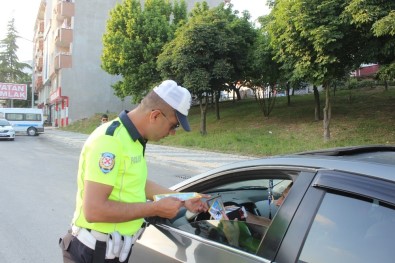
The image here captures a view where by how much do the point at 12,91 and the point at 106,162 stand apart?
58061 mm

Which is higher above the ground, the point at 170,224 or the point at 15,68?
the point at 15,68

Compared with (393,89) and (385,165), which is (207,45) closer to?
(393,89)

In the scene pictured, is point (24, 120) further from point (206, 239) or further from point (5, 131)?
point (206, 239)

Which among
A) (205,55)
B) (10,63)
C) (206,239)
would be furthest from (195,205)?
(10,63)

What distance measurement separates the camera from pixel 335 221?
167 centimetres

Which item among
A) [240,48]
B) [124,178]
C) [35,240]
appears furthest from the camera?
[240,48]

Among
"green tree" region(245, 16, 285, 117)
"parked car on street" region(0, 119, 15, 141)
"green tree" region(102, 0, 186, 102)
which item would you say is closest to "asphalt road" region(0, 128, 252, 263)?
"green tree" region(245, 16, 285, 117)

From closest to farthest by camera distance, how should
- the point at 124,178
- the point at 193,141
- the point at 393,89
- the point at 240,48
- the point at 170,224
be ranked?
the point at 124,178, the point at 170,224, the point at 193,141, the point at 240,48, the point at 393,89

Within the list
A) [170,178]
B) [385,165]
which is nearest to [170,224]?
[385,165]

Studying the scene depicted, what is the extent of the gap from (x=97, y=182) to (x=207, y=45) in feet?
61.0

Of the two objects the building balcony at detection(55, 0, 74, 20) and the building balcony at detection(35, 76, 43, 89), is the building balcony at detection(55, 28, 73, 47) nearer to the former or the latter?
the building balcony at detection(55, 0, 74, 20)

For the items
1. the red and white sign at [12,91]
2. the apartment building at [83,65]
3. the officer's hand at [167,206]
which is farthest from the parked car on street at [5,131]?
the red and white sign at [12,91]

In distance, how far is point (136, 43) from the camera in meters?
25.1

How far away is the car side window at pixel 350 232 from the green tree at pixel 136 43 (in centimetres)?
2287
